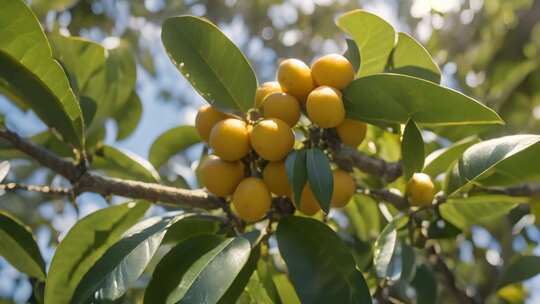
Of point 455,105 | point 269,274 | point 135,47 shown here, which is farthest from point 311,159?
point 135,47

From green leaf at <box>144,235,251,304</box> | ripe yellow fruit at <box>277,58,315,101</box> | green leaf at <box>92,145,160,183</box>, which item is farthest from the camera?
green leaf at <box>92,145,160,183</box>

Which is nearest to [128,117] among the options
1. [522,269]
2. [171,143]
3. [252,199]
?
[171,143]

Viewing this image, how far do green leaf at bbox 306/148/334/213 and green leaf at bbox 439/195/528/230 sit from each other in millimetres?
483

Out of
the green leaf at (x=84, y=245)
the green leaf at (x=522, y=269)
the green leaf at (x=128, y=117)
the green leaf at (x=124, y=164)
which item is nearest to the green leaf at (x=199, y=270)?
the green leaf at (x=84, y=245)

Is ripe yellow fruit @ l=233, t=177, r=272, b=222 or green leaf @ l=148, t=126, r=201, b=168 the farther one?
green leaf @ l=148, t=126, r=201, b=168

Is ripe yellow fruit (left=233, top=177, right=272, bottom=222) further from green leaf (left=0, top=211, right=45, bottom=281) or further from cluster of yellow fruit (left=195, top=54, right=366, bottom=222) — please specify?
green leaf (left=0, top=211, right=45, bottom=281)

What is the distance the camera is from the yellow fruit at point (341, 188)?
49.0 inches

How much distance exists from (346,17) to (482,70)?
5.42 feet

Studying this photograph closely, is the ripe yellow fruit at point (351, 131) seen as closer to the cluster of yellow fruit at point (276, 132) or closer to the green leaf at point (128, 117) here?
the cluster of yellow fruit at point (276, 132)

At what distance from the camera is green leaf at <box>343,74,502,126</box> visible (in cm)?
110

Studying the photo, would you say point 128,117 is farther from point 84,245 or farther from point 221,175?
point 221,175

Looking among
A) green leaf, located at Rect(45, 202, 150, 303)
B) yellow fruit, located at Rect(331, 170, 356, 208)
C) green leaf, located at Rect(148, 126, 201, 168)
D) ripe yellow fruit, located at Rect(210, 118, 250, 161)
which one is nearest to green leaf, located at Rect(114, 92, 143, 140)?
green leaf, located at Rect(148, 126, 201, 168)

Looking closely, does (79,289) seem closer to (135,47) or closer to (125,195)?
(125,195)

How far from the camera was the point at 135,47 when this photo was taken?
10.4 feet
